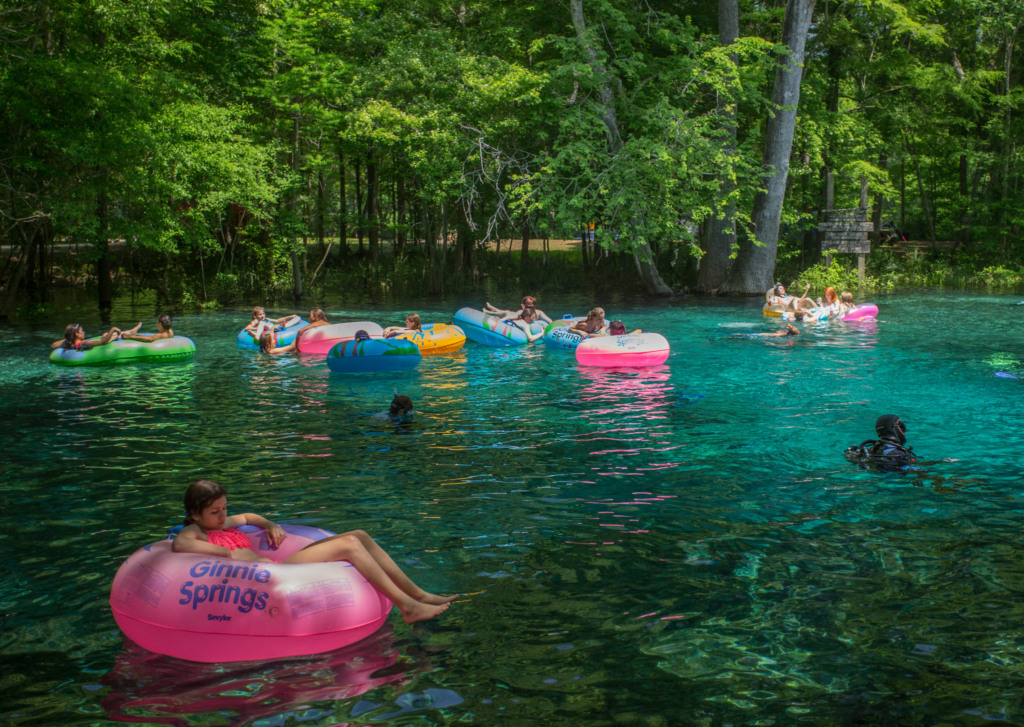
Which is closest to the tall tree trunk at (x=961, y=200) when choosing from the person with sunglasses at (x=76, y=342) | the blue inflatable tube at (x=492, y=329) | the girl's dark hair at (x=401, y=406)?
the blue inflatable tube at (x=492, y=329)

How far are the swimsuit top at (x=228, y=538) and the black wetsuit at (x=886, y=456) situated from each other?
233 inches

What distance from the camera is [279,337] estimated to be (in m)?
18.0

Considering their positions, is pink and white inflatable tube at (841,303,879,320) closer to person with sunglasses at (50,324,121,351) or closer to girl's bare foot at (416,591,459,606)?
person with sunglasses at (50,324,121,351)

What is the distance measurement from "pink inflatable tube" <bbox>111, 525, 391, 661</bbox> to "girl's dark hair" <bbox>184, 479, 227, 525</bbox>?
0.35 meters

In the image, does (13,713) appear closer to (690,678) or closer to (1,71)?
(690,678)

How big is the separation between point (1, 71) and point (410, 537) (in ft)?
55.8

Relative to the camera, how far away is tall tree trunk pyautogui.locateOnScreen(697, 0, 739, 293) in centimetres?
2652

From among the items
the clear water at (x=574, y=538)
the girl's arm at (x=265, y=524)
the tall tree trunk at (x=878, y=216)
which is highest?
the tall tree trunk at (x=878, y=216)

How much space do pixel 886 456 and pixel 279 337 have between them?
1283cm

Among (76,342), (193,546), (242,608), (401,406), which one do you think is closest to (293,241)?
(76,342)

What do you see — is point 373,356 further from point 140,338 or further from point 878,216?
point 878,216

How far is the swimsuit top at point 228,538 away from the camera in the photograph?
5.43 meters

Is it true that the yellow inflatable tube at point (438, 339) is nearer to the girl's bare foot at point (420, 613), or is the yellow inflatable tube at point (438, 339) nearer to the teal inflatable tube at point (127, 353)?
the teal inflatable tube at point (127, 353)

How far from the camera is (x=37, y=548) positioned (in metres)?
6.73
